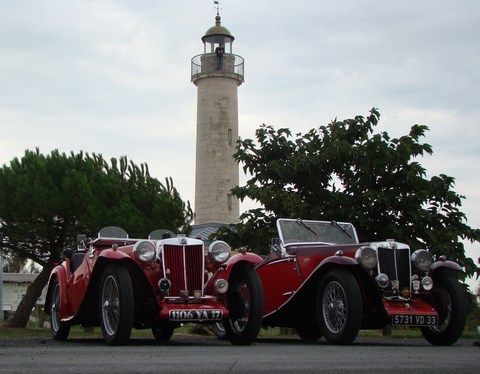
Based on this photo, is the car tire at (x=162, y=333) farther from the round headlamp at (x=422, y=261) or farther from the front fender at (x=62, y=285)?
the round headlamp at (x=422, y=261)

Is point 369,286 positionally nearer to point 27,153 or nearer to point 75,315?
point 75,315

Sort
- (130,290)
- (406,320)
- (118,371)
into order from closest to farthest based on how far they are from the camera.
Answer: (118,371)
(130,290)
(406,320)

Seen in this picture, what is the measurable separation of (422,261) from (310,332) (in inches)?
124

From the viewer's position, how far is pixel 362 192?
22.1 meters

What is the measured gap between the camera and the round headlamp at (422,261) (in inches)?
505

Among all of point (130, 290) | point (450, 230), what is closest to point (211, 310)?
point (130, 290)

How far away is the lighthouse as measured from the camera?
166ft

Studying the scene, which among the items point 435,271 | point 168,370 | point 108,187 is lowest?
point 168,370

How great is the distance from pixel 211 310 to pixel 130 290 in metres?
1.06

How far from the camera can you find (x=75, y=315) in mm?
13211

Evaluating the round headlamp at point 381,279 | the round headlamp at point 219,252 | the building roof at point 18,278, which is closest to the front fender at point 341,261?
the round headlamp at point 381,279

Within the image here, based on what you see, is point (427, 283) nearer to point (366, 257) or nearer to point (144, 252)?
point (366, 257)

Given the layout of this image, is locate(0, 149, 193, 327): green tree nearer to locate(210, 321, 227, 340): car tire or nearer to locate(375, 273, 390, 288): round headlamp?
locate(210, 321, 227, 340): car tire

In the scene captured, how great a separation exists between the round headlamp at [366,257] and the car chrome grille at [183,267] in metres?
2.00
